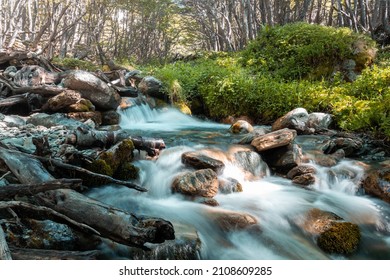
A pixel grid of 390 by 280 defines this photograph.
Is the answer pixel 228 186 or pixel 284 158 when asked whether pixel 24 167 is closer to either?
pixel 228 186

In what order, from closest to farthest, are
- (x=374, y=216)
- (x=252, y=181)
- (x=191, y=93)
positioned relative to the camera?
(x=374, y=216)
(x=252, y=181)
(x=191, y=93)

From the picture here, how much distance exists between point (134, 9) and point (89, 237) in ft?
63.3

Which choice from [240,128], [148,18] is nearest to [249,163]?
[240,128]

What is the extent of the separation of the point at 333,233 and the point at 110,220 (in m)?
2.67

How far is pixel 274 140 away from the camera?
6.22 meters

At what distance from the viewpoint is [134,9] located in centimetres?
2014

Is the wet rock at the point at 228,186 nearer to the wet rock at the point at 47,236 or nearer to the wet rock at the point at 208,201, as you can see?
the wet rock at the point at 208,201

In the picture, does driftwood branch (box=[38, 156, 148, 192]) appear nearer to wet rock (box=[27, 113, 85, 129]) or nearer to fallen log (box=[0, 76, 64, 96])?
wet rock (box=[27, 113, 85, 129])

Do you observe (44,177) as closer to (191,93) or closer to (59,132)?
(59,132)

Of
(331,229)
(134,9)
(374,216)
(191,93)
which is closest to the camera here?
(331,229)

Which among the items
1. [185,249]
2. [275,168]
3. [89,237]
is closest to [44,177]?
[89,237]

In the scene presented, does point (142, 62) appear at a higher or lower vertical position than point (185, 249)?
higher

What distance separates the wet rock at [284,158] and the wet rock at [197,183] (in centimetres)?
161

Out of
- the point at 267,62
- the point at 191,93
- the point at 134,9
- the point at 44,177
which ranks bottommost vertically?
the point at 44,177
